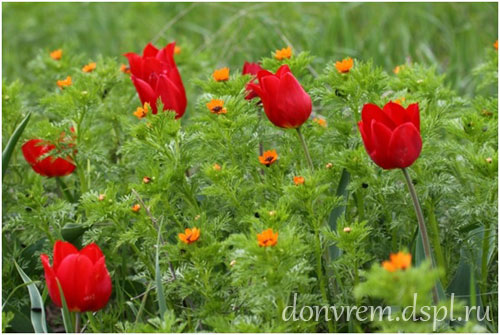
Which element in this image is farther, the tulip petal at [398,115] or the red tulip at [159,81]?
the red tulip at [159,81]

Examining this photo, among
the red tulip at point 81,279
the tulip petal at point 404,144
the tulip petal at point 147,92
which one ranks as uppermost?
the tulip petal at point 147,92

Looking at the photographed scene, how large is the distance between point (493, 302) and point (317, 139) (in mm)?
569

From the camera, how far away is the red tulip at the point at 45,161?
2.08 metres

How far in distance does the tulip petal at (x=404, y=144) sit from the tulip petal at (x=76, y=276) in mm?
621

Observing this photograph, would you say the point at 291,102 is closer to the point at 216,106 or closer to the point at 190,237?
the point at 216,106

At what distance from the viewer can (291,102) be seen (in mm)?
1702

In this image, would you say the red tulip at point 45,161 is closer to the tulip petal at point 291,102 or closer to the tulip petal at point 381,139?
the tulip petal at point 291,102

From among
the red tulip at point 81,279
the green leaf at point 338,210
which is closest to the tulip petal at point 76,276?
the red tulip at point 81,279

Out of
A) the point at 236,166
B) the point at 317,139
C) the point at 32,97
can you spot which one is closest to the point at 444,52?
the point at 32,97

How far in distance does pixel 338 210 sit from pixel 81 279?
604 millimetres

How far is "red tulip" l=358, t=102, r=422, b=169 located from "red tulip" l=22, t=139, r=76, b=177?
89cm

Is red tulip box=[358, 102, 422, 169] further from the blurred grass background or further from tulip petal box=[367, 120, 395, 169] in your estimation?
the blurred grass background

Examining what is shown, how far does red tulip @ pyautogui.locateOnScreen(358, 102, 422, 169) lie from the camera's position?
1.51 meters

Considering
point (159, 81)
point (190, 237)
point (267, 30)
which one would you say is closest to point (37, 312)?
point (190, 237)
